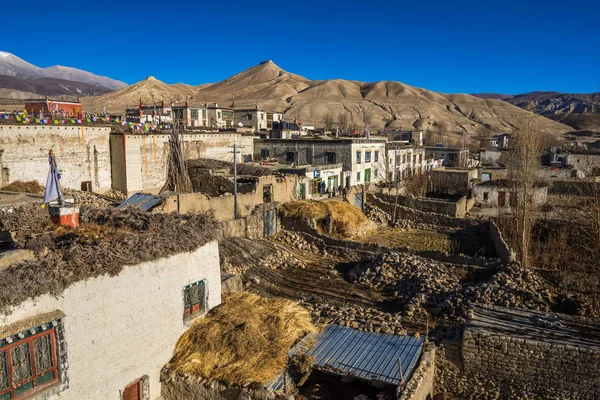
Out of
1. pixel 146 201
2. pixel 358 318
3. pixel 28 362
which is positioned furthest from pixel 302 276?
pixel 28 362

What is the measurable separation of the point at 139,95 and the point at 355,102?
58834 mm

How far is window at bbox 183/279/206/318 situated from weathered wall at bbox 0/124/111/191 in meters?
18.6

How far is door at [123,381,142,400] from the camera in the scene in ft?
31.0

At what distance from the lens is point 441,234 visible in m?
28.4

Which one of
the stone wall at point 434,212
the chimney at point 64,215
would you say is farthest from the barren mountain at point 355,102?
the chimney at point 64,215

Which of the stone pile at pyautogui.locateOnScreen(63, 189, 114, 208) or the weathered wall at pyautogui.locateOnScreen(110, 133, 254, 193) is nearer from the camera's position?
the stone pile at pyautogui.locateOnScreen(63, 189, 114, 208)

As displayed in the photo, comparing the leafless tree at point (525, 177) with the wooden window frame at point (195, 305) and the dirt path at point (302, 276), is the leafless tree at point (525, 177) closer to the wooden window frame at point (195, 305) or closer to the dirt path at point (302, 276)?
the dirt path at point (302, 276)

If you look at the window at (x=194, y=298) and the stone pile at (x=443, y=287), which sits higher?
the window at (x=194, y=298)

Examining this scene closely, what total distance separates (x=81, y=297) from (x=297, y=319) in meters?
5.10

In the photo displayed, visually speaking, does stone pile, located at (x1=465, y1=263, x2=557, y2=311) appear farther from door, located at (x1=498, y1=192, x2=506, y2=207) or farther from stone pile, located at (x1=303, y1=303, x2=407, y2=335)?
door, located at (x1=498, y1=192, x2=506, y2=207)

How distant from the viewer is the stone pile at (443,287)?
53.0 feet

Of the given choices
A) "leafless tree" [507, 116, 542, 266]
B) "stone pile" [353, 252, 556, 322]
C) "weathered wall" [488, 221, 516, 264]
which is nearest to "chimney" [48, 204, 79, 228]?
"stone pile" [353, 252, 556, 322]

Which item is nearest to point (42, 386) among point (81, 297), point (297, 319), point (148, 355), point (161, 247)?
point (81, 297)

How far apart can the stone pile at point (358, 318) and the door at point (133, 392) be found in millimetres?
4791
